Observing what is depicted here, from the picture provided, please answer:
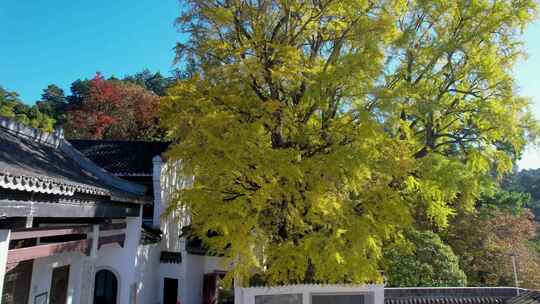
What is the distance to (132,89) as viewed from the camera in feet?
96.3

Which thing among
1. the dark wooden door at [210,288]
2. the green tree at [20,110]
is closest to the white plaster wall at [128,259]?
the dark wooden door at [210,288]

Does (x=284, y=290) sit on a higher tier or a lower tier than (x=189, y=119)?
lower

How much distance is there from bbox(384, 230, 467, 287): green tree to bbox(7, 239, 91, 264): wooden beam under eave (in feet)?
30.3

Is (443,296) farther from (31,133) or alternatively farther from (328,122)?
(31,133)

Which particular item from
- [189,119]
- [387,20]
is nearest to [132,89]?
[189,119]

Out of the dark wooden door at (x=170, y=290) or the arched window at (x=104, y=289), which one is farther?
the dark wooden door at (x=170, y=290)

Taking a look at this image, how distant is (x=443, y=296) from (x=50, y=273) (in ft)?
34.9

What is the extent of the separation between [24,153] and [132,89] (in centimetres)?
2462

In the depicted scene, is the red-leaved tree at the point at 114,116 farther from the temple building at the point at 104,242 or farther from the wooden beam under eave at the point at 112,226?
the wooden beam under eave at the point at 112,226

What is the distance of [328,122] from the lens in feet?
29.0

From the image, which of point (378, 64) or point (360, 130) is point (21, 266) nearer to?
point (360, 130)

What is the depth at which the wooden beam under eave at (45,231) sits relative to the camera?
5.18m

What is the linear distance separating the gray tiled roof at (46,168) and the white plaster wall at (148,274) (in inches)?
157

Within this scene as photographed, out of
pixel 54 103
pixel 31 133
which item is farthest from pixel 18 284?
pixel 54 103
